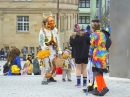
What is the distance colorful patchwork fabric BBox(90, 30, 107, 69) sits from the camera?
596 inches

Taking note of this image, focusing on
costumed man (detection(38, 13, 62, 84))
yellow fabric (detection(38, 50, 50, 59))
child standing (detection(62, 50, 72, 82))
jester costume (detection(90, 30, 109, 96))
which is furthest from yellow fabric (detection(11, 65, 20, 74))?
jester costume (detection(90, 30, 109, 96))

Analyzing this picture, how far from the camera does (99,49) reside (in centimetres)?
1516

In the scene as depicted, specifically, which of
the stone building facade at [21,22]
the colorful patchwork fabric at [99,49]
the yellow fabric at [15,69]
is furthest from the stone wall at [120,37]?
the stone building facade at [21,22]

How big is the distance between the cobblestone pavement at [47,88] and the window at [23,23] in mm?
40942

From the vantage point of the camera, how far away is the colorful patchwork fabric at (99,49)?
15.1 meters

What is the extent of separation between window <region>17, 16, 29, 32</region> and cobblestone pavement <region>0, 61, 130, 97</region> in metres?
40.9

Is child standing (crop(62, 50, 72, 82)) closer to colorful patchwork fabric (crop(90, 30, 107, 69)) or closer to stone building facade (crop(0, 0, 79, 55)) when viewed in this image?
colorful patchwork fabric (crop(90, 30, 107, 69))

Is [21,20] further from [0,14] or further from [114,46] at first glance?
[114,46]

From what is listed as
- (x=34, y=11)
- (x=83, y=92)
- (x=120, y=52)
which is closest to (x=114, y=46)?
(x=120, y=52)

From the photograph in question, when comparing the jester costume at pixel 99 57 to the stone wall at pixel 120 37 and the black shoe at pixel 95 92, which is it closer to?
the black shoe at pixel 95 92

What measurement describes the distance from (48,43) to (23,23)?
42770mm

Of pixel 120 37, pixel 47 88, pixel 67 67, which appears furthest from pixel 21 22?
pixel 47 88

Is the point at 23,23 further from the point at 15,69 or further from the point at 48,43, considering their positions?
the point at 48,43

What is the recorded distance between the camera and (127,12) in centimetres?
1791
